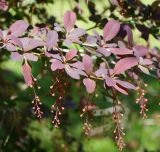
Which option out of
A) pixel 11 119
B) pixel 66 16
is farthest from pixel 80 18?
pixel 11 119

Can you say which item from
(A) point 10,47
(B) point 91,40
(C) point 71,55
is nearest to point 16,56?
(A) point 10,47

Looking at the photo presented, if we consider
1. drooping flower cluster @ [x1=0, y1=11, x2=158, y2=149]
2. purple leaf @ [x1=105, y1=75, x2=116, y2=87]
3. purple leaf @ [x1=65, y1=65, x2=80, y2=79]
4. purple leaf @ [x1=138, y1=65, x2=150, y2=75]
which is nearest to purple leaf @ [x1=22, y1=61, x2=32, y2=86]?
drooping flower cluster @ [x1=0, y1=11, x2=158, y2=149]

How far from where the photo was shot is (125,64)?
1.38 meters

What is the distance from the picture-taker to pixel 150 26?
5.74 ft

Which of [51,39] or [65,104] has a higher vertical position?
[51,39]

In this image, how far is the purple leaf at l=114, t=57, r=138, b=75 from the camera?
4.51 feet

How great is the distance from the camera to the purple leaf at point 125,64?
138cm

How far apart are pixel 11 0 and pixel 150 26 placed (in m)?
0.59

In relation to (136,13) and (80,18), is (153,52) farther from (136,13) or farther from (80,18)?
(80,18)

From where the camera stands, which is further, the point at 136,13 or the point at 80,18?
the point at 80,18

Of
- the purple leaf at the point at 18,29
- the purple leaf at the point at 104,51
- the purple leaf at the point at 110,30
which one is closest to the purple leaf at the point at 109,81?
the purple leaf at the point at 104,51

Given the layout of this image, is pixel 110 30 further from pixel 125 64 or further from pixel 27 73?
pixel 27 73

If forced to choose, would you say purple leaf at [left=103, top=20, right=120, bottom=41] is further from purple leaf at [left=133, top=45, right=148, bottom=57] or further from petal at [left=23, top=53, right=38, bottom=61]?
petal at [left=23, top=53, right=38, bottom=61]

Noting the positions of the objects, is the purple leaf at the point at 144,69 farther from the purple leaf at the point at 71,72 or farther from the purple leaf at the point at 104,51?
the purple leaf at the point at 71,72
